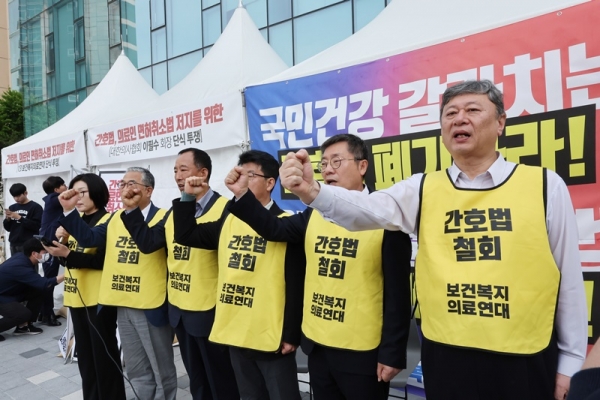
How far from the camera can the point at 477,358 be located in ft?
4.32

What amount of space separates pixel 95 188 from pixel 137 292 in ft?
2.78

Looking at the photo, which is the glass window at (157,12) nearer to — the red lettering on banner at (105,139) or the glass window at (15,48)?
the red lettering on banner at (105,139)

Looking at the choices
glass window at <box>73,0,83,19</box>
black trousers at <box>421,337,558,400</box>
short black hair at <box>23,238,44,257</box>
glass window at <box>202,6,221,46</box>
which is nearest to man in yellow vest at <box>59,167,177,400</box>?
black trousers at <box>421,337,558,400</box>

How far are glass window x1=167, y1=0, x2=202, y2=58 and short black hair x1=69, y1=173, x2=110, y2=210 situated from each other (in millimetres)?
7998

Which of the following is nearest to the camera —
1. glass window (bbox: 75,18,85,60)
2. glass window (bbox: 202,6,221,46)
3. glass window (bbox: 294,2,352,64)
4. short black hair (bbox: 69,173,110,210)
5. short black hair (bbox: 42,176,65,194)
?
short black hair (bbox: 69,173,110,210)

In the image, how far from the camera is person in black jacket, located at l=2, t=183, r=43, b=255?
5789 millimetres

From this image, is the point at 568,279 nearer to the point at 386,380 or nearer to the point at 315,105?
the point at 386,380

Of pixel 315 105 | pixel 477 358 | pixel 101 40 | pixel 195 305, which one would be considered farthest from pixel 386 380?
pixel 101 40

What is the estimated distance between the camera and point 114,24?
47.0 ft

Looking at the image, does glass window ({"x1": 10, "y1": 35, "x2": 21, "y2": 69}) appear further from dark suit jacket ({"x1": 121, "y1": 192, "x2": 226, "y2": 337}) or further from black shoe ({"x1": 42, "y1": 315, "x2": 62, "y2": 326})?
dark suit jacket ({"x1": 121, "y1": 192, "x2": 226, "y2": 337})

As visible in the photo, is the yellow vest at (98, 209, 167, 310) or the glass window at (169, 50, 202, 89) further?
the glass window at (169, 50, 202, 89)

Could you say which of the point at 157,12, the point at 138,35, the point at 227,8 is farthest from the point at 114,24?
the point at 227,8

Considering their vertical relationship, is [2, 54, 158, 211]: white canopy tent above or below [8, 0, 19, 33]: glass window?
below

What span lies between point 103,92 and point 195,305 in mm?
4968
